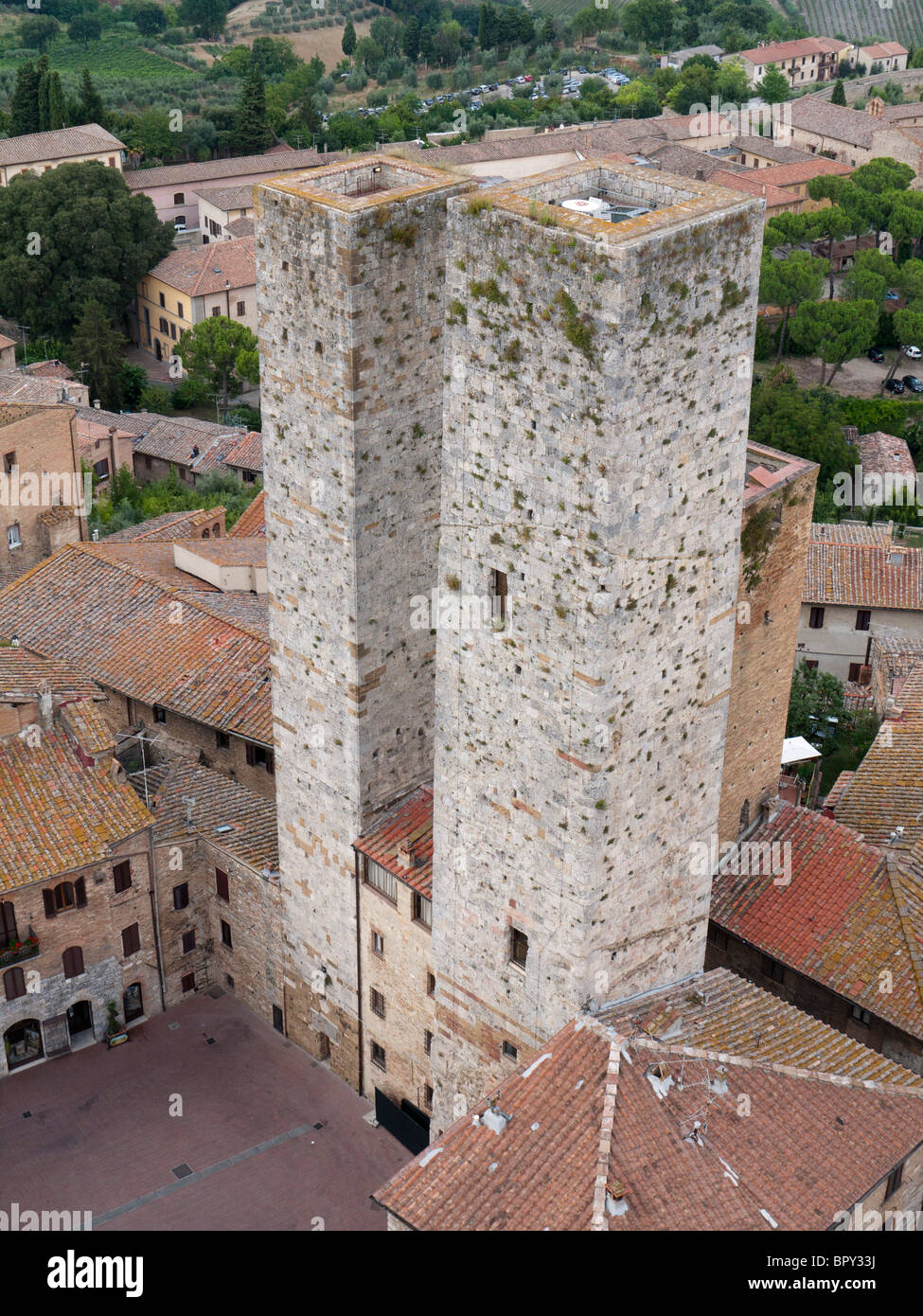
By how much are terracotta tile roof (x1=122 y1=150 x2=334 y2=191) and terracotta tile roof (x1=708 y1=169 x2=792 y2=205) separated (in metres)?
23.3

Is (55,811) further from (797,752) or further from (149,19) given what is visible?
(149,19)

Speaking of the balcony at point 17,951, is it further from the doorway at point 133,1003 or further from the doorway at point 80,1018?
the doorway at point 133,1003

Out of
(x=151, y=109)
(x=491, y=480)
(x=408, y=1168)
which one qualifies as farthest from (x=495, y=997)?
(x=151, y=109)

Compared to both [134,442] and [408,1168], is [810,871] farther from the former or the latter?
[134,442]

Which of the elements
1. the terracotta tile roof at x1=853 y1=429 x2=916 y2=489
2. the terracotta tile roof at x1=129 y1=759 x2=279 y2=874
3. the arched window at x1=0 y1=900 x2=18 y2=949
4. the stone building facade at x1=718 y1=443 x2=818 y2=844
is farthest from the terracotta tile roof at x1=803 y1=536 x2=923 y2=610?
the arched window at x1=0 y1=900 x2=18 y2=949

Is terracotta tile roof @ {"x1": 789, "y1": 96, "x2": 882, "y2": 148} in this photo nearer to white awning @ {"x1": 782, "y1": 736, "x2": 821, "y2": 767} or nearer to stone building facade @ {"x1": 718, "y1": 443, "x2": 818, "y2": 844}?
white awning @ {"x1": 782, "y1": 736, "x2": 821, "y2": 767}

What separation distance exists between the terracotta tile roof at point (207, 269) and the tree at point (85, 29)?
60.3 metres

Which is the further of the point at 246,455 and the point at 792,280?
the point at 792,280

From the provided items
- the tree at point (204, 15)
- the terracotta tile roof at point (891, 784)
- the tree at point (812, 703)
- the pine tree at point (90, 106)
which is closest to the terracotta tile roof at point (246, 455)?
the tree at point (812, 703)

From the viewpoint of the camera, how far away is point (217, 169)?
A: 103 meters

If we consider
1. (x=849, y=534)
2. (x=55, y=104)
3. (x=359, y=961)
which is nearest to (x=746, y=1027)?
(x=359, y=961)

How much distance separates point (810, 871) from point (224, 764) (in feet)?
50.3

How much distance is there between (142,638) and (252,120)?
74.6 metres

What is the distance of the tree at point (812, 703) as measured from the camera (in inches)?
2047
